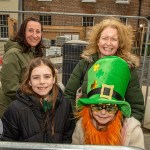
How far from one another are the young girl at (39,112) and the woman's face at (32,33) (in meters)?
0.83

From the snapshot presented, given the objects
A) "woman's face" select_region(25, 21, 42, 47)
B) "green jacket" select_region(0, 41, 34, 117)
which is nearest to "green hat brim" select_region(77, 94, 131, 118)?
"green jacket" select_region(0, 41, 34, 117)

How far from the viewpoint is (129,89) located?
2297 mm

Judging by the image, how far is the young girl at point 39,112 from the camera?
6.53 feet

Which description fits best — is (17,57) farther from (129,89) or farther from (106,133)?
(106,133)

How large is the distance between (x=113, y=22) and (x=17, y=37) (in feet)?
3.62

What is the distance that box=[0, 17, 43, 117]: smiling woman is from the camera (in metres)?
2.69

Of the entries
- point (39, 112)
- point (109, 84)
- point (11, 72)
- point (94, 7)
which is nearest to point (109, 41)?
point (109, 84)

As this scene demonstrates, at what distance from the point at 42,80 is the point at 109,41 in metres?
0.75

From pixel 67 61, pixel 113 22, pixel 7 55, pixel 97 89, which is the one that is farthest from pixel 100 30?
pixel 67 61

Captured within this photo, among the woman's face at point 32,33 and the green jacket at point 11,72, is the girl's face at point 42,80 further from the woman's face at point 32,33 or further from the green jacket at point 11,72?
the woman's face at point 32,33

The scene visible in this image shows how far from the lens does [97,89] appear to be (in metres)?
1.87

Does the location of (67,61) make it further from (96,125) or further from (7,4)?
(7,4)

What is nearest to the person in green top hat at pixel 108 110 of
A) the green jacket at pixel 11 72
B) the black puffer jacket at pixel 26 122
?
the black puffer jacket at pixel 26 122

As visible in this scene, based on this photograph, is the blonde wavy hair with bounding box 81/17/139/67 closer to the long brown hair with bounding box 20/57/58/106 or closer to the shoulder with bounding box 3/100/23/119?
the long brown hair with bounding box 20/57/58/106
